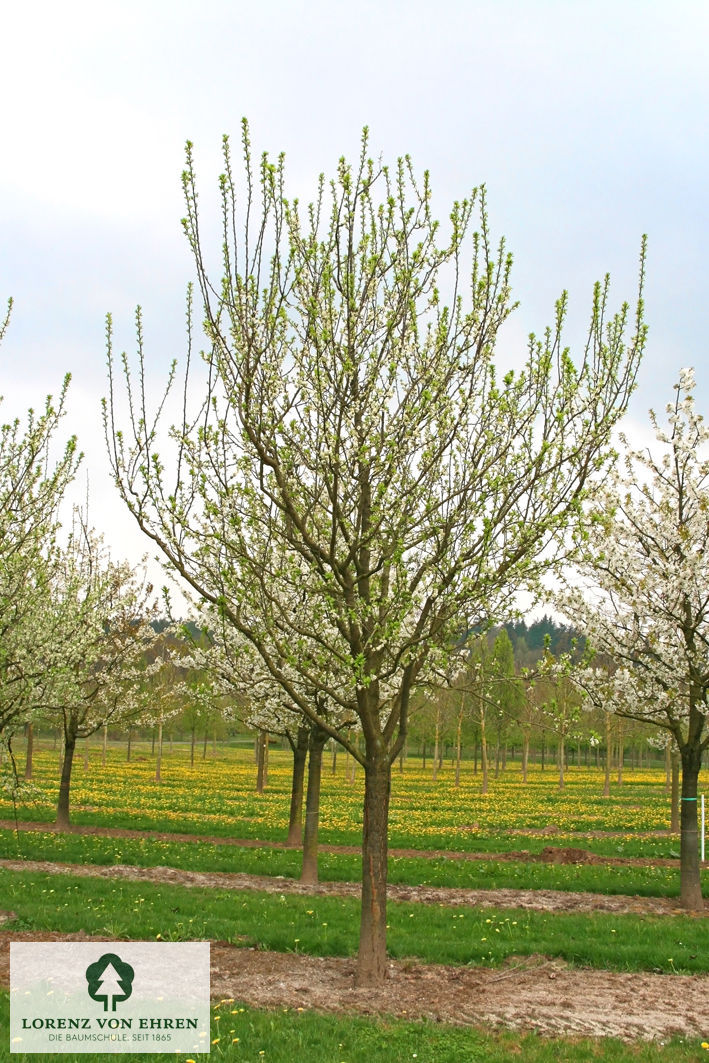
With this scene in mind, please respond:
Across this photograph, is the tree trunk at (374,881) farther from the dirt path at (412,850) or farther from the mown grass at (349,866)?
the dirt path at (412,850)

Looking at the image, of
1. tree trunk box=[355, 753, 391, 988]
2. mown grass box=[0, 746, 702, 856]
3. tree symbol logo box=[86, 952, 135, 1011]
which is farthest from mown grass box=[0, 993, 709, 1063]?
mown grass box=[0, 746, 702, 856]

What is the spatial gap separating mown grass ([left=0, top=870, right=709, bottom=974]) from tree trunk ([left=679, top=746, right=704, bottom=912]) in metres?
1.31

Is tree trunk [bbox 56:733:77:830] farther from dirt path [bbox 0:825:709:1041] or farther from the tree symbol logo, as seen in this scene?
the tree symbol logo

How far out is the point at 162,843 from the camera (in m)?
20.2

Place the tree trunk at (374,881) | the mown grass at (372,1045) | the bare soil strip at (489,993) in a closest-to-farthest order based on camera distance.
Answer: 1. the mown grass at (372,1045)
2. the bare soil strip at (489,993)
3. the tree trunk at (374,881)

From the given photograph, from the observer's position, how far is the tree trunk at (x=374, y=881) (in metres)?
9.19

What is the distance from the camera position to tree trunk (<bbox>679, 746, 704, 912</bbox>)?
1466 cm

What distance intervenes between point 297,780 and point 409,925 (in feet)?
25.4

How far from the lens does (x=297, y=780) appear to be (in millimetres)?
19547

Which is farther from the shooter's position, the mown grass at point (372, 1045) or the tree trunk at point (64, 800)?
the tree trunk at point (64, 800)

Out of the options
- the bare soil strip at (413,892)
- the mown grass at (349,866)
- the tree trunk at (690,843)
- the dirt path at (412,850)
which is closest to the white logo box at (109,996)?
the bare soil strip at (413,892)

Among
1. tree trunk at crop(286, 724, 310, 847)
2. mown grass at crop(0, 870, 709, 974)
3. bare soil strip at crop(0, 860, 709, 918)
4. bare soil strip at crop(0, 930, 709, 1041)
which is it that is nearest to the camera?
bare soil strip at crop(0, 930, 709, 1041)

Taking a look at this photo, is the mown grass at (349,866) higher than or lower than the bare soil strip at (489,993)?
lower

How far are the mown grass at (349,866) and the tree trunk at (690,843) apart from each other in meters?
1.29
